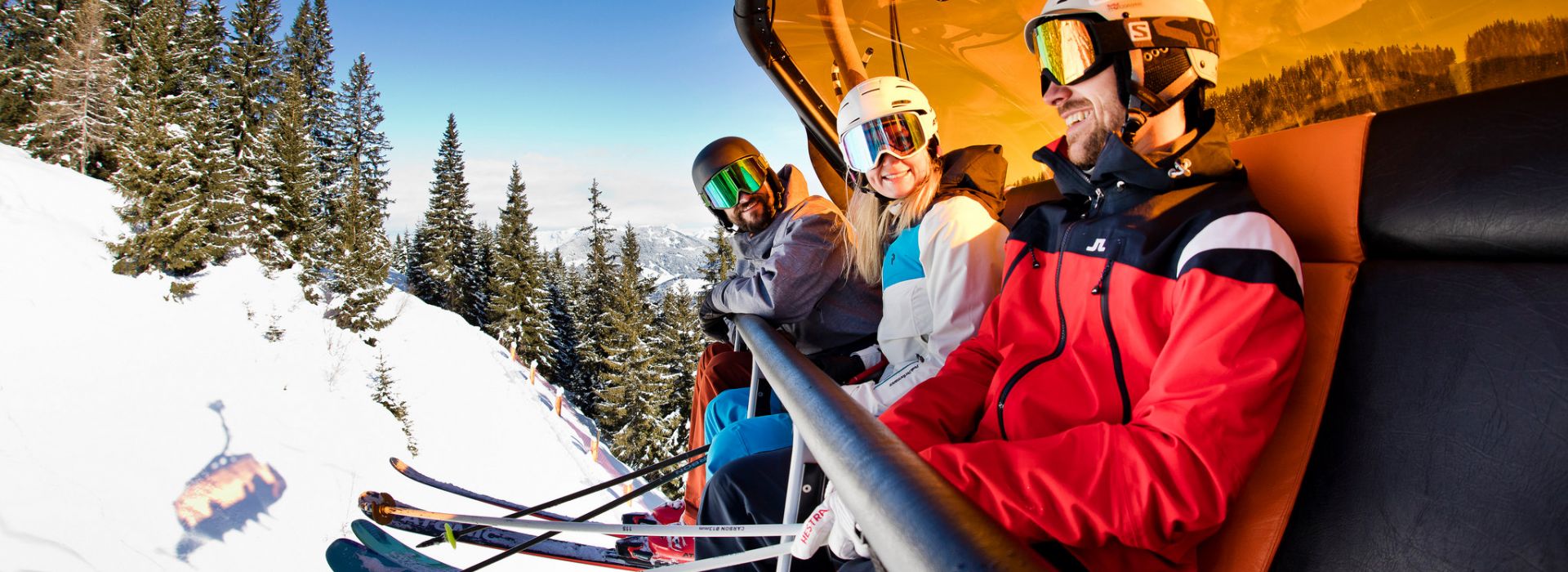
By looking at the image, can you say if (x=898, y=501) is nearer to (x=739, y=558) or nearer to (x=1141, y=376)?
(x=739, y=558)

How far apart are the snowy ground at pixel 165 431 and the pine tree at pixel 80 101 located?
44.7 feet

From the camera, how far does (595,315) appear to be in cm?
3531

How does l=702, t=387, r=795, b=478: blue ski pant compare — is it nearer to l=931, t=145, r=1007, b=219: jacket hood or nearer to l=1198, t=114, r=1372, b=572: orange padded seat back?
l=931, t=145, r=1007, b=219: jacket hood

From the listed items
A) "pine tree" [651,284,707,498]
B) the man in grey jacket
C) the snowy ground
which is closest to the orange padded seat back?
the man in grey jacket

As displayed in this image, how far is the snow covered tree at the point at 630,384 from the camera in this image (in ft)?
94.2

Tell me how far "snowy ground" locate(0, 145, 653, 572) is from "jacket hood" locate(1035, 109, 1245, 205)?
5.85 metres

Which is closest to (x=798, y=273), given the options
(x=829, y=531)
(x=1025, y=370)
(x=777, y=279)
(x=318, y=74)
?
(x=777, y=279)

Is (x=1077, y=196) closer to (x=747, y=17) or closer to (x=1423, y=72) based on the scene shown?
(x=1423, y=72)

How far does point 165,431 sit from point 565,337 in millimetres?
32626

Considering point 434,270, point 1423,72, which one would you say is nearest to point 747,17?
point 1423,72

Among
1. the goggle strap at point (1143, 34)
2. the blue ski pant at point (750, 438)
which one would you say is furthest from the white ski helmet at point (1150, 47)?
the blue ski pant at point (750, 438)

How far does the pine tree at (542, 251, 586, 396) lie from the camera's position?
35.9 m

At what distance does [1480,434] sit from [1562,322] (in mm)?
175

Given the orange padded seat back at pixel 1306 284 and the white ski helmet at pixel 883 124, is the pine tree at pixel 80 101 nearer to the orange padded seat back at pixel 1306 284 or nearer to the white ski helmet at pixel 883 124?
the white ski helmet at pixel 883 124
